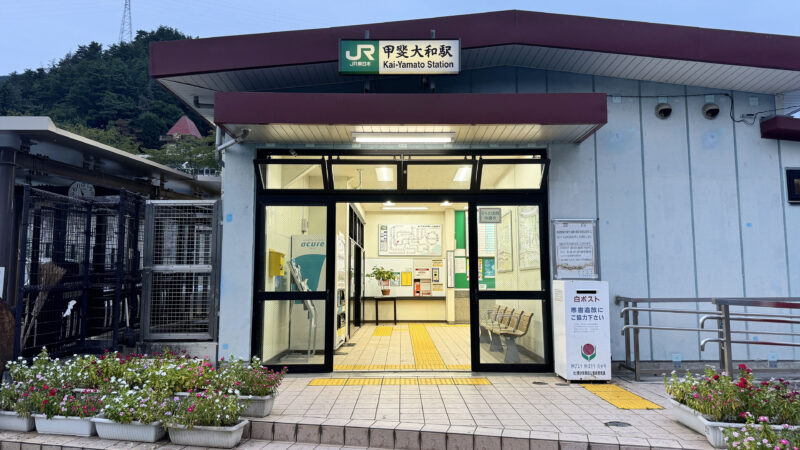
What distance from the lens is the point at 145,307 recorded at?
6641 millimetres

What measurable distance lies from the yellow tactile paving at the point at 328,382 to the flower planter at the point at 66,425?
2269mm

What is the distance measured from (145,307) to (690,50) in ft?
24.1

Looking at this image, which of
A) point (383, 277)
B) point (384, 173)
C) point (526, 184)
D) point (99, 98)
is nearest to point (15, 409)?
point (384, 173)

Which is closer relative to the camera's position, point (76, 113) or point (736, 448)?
point (736, 448)

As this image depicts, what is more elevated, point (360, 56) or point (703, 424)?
point (360, 56)

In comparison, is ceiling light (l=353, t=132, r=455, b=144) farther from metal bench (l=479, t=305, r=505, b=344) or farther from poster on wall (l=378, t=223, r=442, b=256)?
poster on wall (l=378, t=223, r=442, b=256)

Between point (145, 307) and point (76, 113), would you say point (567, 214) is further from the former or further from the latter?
point (76, 113)

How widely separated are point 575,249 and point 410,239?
8.01 m

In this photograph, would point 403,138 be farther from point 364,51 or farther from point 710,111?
point 710,111

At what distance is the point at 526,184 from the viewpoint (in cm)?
681

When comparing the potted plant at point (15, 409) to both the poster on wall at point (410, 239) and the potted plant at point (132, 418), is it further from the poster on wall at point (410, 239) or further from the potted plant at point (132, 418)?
the poster on wall at point (410, 239)

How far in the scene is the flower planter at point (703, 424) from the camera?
12.7 feet

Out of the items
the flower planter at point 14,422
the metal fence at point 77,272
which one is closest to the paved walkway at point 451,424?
the flower planter at point 14,422

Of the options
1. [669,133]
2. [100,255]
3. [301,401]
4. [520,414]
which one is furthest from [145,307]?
[669,133]
